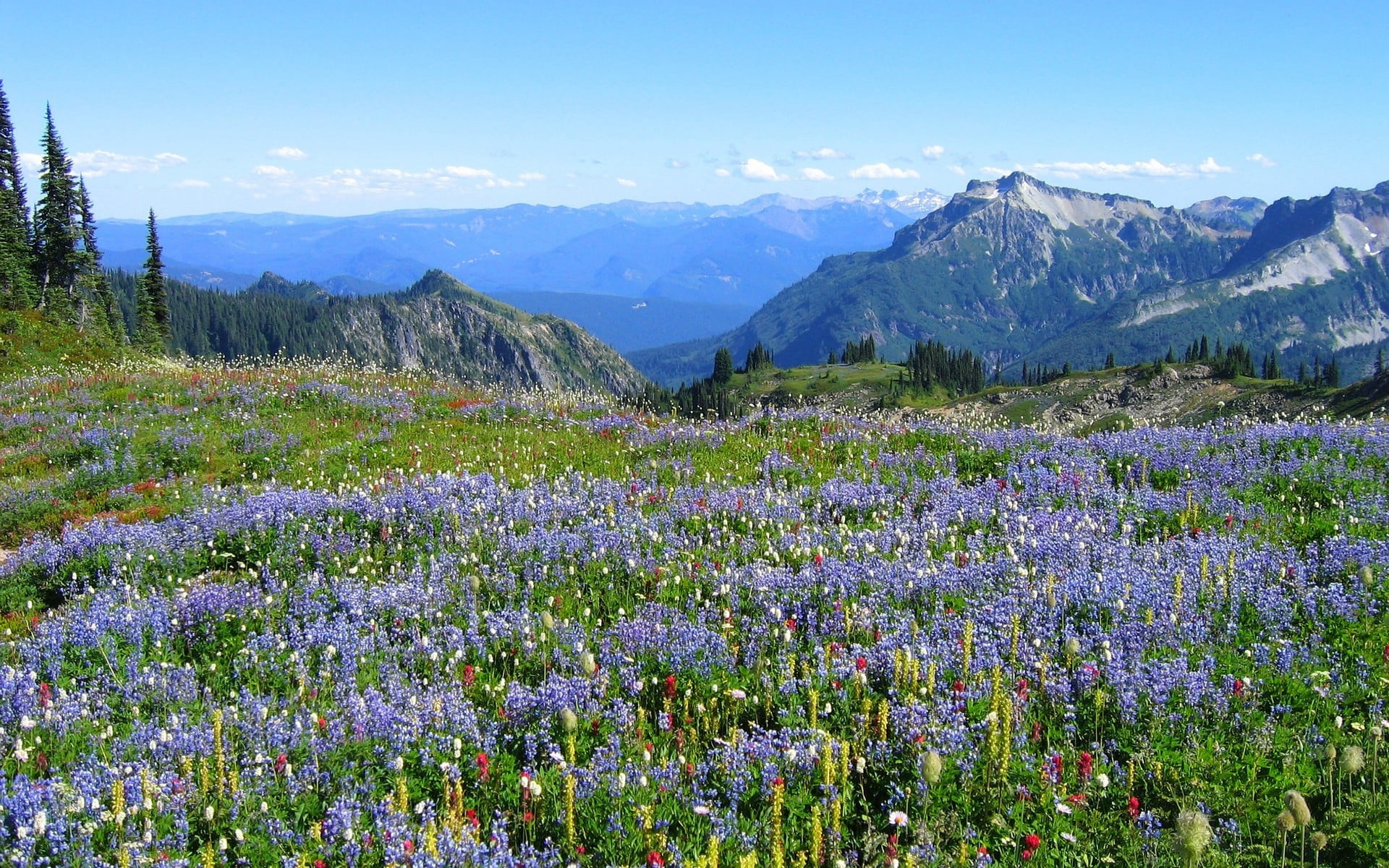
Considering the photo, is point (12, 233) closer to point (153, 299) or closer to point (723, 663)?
point (153, 299)

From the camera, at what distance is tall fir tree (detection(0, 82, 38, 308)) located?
2012 inches

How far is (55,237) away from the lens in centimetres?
6019

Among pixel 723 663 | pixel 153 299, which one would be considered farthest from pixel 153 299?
pixel 723 663

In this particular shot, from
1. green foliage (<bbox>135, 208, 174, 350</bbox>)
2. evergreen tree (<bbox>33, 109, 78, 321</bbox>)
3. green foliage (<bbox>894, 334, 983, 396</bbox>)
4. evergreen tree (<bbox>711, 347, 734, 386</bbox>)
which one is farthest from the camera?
evergreen tree (<bbox>711, 347, 734, 386</bbox>)

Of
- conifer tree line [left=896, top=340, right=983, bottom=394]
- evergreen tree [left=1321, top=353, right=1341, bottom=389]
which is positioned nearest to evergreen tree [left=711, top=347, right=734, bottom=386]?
conifer tree line [left=896, top=340, right=983, bottom=394]

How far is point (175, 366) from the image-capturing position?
87.0 feet

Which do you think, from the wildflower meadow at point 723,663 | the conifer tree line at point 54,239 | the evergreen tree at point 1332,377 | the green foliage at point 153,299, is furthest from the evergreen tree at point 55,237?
the evergreen tree at point 1332,377

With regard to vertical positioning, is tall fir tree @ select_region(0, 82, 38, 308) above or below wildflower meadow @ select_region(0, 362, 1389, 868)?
above

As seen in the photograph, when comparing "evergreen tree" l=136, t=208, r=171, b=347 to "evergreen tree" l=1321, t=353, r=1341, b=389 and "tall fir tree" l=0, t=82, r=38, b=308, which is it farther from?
"evergreen tree" l=1321, t=353, r=1341, b=389

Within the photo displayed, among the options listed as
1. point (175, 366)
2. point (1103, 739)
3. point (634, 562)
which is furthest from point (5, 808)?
point (175, 366)

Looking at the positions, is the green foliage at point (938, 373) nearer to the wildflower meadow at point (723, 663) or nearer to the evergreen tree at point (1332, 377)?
the evergreen tree at point (1332, 377)

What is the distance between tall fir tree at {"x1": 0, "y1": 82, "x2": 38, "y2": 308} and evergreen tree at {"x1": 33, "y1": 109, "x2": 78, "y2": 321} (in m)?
1.12

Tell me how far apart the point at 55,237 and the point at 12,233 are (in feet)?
21.7

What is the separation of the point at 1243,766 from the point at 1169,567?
3.28 metres
